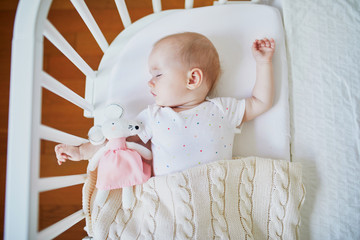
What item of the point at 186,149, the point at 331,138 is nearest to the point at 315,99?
the point at 331,138

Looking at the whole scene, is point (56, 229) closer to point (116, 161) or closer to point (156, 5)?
point (116, 161)

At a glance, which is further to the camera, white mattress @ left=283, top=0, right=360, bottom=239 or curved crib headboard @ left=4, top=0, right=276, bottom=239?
white mattress @ left=283, top=0, right=360, bottom=239

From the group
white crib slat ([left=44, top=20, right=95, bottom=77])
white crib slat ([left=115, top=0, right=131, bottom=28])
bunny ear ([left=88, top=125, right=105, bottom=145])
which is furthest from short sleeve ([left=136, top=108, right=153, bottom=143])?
white crib slat ([left=115, top=0, right=131, bottom=28])

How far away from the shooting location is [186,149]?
2.50ft

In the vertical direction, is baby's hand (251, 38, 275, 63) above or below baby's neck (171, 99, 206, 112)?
above

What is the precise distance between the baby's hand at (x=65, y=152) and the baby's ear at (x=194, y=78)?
38 centimetres

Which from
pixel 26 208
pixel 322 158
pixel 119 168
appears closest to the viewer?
pixel 26 208

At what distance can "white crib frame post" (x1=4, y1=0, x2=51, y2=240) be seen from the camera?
1.40ft

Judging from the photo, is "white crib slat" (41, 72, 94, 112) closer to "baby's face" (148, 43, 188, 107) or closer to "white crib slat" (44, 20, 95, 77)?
"white crib slat" (44, 20, 95, 77)

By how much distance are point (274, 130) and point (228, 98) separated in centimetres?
19

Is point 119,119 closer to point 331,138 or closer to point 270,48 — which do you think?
point 270,48

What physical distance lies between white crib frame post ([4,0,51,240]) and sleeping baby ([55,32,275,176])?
0.96 feet

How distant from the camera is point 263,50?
0.85 m

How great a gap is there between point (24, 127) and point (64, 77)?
34.9 inches
